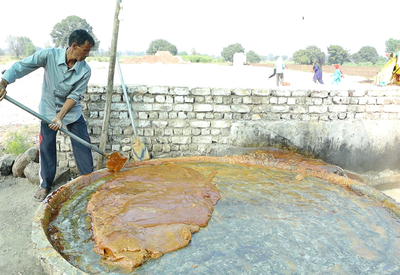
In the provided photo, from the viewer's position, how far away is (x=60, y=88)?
3109 millimetres

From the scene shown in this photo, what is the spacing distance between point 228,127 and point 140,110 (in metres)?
1.13

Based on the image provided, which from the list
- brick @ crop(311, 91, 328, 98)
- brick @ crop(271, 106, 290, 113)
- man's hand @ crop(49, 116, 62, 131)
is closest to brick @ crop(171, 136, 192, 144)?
brick @ crop(271, 106, 290, 113)

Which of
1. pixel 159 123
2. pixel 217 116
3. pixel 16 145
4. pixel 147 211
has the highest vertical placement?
pixel 217 116

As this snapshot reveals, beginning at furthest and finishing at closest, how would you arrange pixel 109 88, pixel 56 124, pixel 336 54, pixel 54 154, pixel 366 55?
pixel 366 55
pixel 336 54
pixel 109 88
pixel 54 154
pixel 56 124

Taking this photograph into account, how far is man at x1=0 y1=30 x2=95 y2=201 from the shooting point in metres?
2.91

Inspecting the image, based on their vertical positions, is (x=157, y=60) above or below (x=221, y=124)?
above

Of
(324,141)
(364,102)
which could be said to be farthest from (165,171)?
(364,102)

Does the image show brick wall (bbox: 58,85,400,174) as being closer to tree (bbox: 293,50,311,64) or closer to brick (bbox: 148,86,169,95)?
brick (bbox: 148,86,169,95)

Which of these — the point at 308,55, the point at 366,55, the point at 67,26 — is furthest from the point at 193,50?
the point at 366,55

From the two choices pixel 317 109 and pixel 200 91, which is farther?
pixel 317 109

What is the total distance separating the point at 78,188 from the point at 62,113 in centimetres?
80

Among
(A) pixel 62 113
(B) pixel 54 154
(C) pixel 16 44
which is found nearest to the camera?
(A) pixel 62 113

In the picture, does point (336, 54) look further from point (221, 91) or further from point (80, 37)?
point (80, 37)

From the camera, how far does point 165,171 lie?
3068mm
